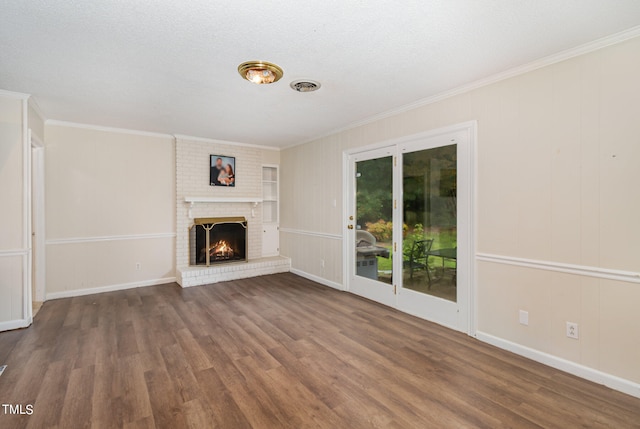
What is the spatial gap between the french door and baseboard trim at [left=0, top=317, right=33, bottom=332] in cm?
400

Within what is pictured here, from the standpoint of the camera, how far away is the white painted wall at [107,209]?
14.5ft

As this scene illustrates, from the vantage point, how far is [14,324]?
3305mm

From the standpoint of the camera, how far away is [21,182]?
131 inches

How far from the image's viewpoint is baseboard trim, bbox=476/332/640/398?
217cm

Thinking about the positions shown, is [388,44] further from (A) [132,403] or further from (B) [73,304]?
(B) [73,304]

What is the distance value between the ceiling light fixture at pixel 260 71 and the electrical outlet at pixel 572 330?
328 cm

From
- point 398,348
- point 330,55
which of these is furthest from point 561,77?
point 398,348

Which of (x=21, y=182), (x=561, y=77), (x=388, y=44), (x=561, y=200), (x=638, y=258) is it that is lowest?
(x=638, y=258)

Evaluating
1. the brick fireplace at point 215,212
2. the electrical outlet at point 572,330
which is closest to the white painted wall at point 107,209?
the brick fireplace at point 215,212

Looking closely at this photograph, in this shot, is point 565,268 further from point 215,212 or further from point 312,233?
point 215,212

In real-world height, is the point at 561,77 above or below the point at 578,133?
above

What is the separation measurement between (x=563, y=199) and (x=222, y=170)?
5.14 metres

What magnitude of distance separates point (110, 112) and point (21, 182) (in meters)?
1.30

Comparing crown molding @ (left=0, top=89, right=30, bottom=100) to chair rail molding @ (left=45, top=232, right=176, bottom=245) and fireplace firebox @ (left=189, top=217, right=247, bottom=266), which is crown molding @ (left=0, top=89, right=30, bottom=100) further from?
fireplace firebox @ (left=189, top=217, right=247, bottom=266)
